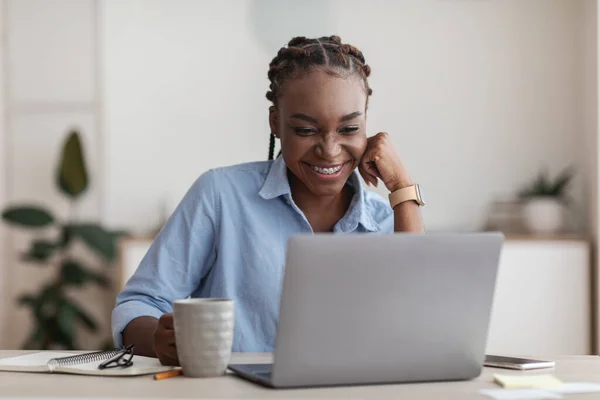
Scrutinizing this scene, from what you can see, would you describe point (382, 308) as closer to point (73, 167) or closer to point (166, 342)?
point (166, 342)

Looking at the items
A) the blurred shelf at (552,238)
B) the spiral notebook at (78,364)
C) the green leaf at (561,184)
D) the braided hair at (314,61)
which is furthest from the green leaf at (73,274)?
the spiral notebook at (78,364)

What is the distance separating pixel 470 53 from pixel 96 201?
2.21m

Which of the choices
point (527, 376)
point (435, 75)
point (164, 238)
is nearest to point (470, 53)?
point (435, 75)

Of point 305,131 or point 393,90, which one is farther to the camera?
point 393,90

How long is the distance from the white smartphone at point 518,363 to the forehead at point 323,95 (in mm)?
647

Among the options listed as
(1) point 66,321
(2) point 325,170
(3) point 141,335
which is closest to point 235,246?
A: (2) point 325,170

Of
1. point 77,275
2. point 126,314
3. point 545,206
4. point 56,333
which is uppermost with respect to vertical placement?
point 545,206

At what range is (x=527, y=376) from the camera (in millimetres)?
1278

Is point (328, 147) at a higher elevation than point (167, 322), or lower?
higher

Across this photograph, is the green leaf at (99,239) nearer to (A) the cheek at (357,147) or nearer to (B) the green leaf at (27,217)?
(B) the green leaf at (27,217)

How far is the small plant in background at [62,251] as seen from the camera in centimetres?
450

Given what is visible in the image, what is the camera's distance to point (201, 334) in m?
1.25

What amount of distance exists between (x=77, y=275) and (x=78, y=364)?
3.31m

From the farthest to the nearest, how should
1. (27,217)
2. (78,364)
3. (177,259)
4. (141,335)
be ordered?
(27,217) < (177,259) < (141,335) < (78,364)
